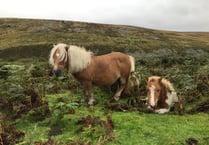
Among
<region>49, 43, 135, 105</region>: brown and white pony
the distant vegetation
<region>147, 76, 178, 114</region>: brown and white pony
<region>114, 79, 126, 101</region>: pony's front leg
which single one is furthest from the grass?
<region>114, 79, 126, 101</region>: pony's front leg

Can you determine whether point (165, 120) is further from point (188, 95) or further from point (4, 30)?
point (4, 30)

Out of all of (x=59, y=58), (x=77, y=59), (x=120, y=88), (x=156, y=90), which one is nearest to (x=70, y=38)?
(x=120, y=88)

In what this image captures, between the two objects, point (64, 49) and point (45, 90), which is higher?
point (64, 49)

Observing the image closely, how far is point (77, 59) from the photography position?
11.6 metres

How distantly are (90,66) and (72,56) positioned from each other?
0.84 meters

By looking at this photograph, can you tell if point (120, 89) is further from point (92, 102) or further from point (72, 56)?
point (72, 56)

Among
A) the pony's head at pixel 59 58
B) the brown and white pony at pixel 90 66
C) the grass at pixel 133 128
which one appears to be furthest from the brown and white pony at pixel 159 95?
the pony's head at pixel 59 58

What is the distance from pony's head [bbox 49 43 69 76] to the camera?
36.7 feet

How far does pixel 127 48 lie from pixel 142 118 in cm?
6731

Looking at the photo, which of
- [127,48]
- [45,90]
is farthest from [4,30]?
[45,90]

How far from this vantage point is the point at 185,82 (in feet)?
42.5

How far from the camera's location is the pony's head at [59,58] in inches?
440

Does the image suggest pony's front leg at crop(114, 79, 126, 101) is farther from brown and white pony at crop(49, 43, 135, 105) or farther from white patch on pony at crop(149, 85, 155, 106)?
white patch on pony at crop(149, 85, 155, 106)

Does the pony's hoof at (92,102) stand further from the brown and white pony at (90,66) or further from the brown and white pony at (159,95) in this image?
the brown and white pony at (159,95)
